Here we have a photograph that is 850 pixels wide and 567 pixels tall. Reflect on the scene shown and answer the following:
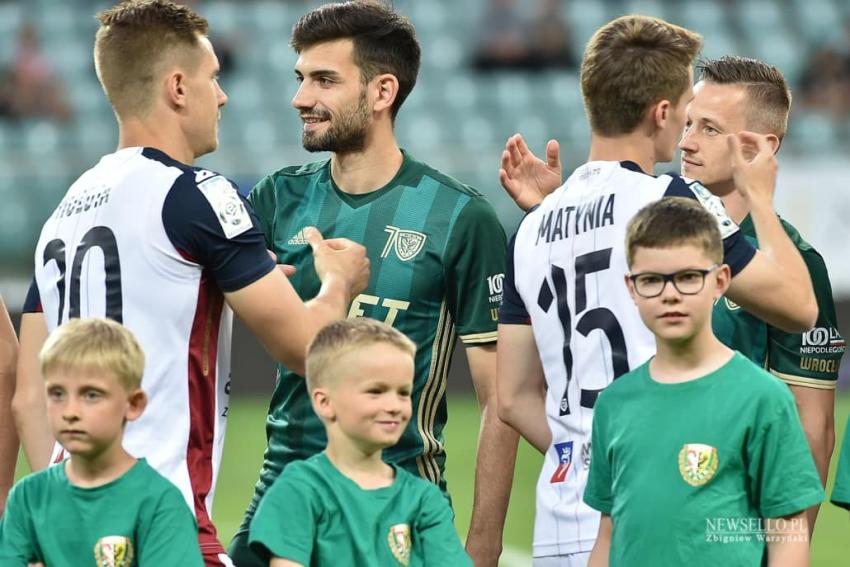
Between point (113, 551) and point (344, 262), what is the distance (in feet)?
3.59

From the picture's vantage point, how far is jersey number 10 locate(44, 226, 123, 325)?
373 cm

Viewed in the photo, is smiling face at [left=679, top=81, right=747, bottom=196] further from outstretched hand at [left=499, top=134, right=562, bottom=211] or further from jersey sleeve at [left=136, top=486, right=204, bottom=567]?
jersey sleeve at [left=136, top=486, right=204, bottom=567]

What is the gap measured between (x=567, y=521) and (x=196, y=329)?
3.56ft

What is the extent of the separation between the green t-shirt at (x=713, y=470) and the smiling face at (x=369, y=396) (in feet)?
1.83

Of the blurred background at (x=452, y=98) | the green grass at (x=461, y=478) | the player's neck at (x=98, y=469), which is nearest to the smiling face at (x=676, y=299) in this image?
the player's neck at (x=98, y=469)

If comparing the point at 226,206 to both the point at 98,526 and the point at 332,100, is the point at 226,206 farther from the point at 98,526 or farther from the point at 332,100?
the point at 332,100

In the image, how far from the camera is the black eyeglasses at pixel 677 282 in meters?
3.50

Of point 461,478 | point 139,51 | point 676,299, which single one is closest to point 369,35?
point 139,51

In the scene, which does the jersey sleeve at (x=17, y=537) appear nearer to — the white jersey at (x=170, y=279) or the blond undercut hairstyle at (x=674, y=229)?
the white jersey at (x=170, y=279)

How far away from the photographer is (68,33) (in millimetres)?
16953

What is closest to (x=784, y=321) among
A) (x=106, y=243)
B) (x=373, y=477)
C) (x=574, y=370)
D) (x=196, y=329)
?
(x=574, y=370)

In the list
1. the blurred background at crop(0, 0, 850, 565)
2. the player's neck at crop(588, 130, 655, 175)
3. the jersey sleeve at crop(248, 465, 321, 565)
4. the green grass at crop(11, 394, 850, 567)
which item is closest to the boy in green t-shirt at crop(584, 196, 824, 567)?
the player's neck at crop(588, 130, 655, 175)

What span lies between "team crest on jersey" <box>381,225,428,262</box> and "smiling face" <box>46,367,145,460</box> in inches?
52.6

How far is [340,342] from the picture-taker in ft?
11.8
